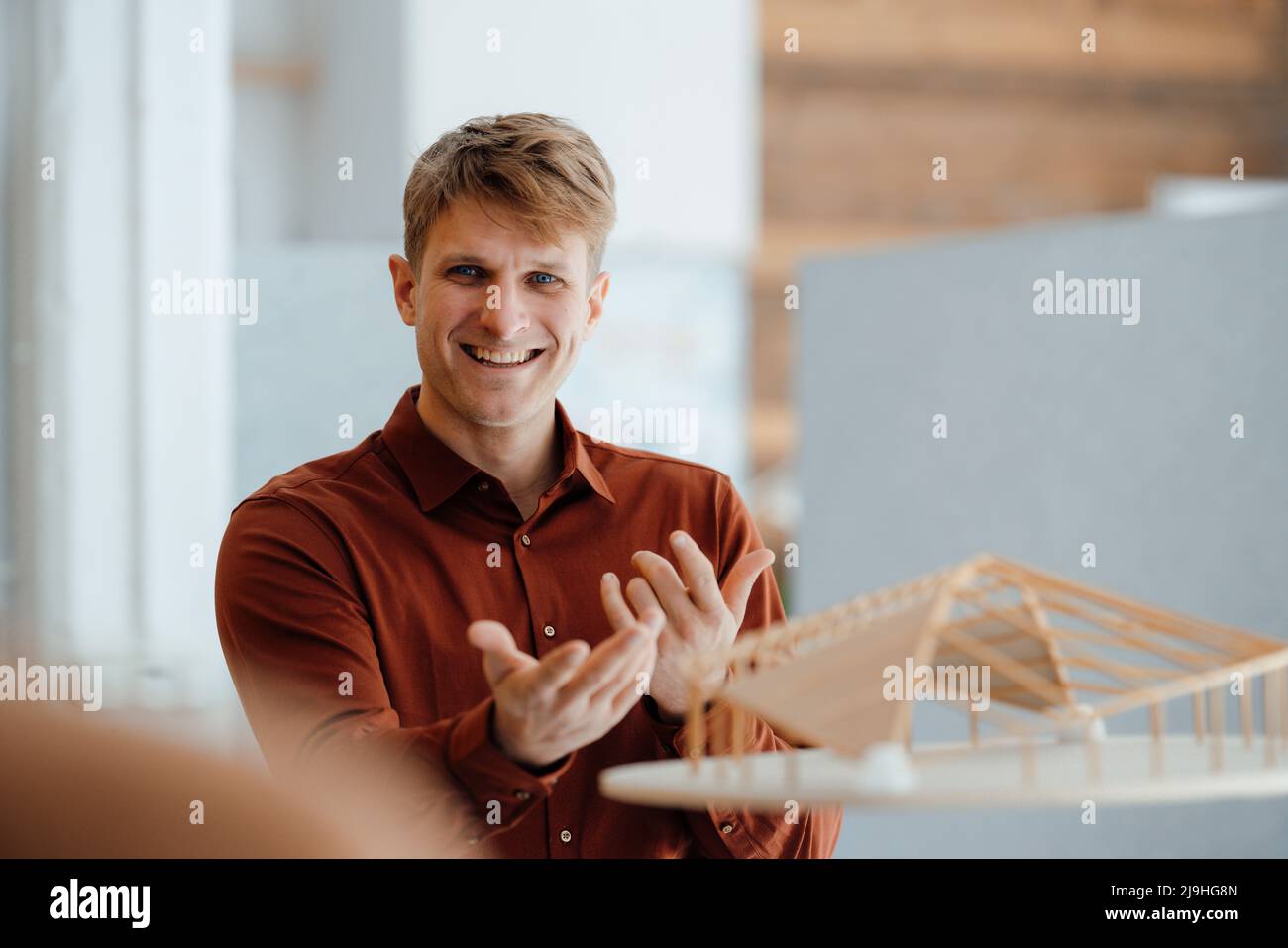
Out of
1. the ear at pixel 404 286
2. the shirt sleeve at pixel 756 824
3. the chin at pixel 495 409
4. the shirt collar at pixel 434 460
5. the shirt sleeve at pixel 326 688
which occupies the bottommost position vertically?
the shirt sleeve at pixel 756 824

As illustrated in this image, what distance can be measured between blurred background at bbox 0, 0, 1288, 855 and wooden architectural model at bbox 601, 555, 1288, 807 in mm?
726

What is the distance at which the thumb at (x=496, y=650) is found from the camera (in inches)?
33.9

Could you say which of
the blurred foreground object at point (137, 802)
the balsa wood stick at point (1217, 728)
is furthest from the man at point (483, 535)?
the blurred foreground object at point (137, 802)

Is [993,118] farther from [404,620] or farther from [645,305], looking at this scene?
[404,620]

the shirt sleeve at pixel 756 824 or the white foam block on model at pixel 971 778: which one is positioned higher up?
the white foam block on model at pixel 971 778

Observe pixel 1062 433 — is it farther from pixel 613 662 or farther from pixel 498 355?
pixel 613 662

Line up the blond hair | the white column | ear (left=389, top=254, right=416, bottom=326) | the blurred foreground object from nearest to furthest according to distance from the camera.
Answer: the blurred foreground object → the blond hair → ear (left=389, top=254, right=416, bottom=326) → the white column

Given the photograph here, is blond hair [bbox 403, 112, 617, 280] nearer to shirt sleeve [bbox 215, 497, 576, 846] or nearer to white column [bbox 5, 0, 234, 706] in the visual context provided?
shirt sleeve [bbox 215, 497, 576, 846]

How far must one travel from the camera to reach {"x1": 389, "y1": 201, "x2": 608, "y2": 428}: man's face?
4.09 ft

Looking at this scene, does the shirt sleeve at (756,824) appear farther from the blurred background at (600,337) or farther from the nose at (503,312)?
the blurred background at (600,337)

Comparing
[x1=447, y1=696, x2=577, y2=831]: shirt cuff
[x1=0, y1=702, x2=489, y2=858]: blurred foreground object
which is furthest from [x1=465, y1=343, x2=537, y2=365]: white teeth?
[x1=0, y1=702, x2=489, y2=858]: blurred foreground object

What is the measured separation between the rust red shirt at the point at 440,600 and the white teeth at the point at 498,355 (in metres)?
0.09

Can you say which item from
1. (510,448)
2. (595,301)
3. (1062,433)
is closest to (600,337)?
(1062,433)
